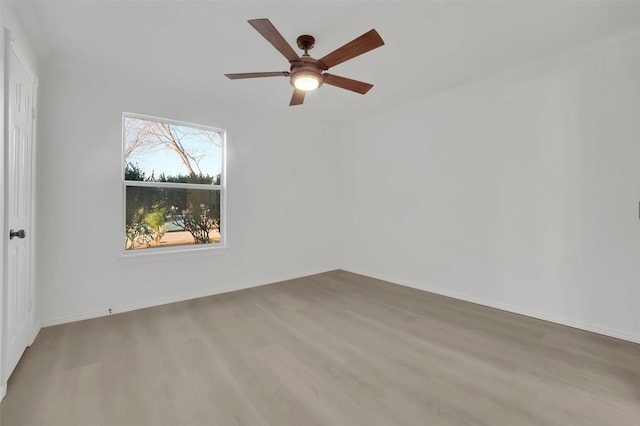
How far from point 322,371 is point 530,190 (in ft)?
9.24

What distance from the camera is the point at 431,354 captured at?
7.51 ft

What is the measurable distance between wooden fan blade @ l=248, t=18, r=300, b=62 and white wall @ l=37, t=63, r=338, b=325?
213 cm

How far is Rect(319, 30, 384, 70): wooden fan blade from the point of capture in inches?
71.9

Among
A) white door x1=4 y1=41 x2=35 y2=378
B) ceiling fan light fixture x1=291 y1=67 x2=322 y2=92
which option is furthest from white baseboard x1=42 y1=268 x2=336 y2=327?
ceiling fan light fixture x1=291 y1=67 x2=322 y2=92

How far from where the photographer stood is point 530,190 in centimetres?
306

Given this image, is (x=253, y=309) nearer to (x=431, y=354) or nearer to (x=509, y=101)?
(x=431, y=354)

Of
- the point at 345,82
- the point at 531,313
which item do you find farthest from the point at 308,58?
the point at 531,313

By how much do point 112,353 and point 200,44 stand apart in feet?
9.01

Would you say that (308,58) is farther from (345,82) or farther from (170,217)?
(170,217)

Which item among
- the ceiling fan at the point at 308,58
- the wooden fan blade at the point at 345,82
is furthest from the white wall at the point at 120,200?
the wooden fan blade at the point at 345,82

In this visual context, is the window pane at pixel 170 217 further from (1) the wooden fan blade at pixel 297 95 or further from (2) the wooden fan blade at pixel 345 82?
(2) the wooden fan blade at pixel 345 82

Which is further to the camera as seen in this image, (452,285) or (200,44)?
(452,285)

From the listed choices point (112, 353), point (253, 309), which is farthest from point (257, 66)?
point (112, 353)

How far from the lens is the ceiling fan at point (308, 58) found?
5.97ft
